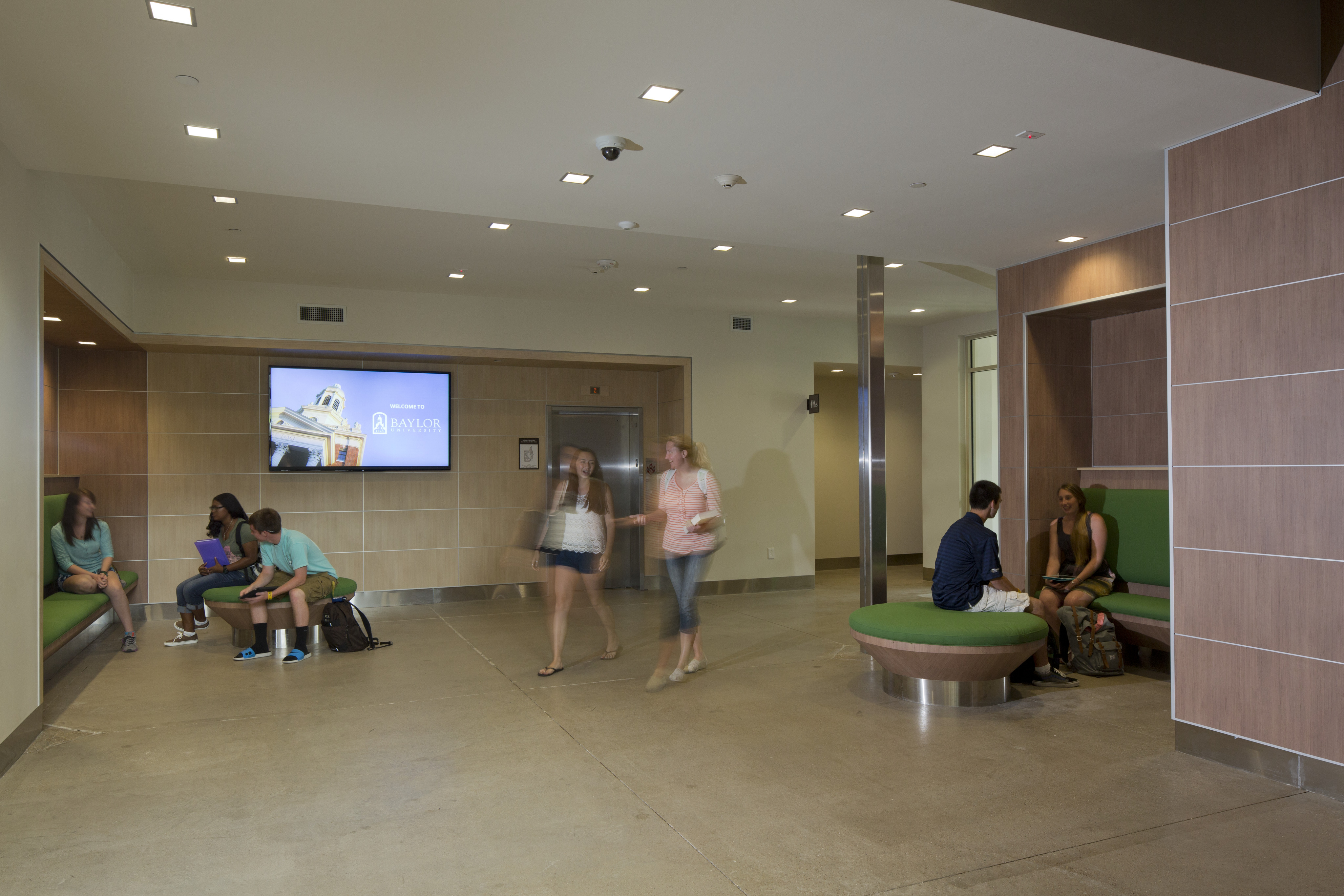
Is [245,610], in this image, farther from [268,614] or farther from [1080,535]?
[1080,535]

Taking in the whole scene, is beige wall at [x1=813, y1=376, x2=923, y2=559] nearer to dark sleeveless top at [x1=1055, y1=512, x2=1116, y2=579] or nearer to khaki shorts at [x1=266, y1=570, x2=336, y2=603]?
dark sleeveless top at [x1=1055, y1=512, x2=1116, y2=579]

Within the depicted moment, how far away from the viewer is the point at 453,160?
4.43 meters

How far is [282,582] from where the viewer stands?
676cm

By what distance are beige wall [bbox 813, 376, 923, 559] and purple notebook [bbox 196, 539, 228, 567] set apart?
778cm

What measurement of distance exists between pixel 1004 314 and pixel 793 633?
314 centimetres

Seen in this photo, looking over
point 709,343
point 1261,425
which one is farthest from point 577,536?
point 709,343

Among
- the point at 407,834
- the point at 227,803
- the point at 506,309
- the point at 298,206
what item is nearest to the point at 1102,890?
the point at 407,834

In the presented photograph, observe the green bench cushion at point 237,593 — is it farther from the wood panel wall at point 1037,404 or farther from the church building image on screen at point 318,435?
the wood panel wall at point 1037,404

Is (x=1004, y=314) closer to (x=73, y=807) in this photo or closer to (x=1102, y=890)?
(x=1102, y=890)

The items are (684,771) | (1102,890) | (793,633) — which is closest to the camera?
(1102,890)

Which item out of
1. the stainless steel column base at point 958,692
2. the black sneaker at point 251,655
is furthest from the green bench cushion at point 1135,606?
the black sneaker at point 251,655

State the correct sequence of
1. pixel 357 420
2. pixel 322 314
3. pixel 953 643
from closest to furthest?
pixel 953 643 < pixel 322 314 < pixel 357 420

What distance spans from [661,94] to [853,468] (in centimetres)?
967

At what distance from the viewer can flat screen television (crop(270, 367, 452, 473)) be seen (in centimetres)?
874
